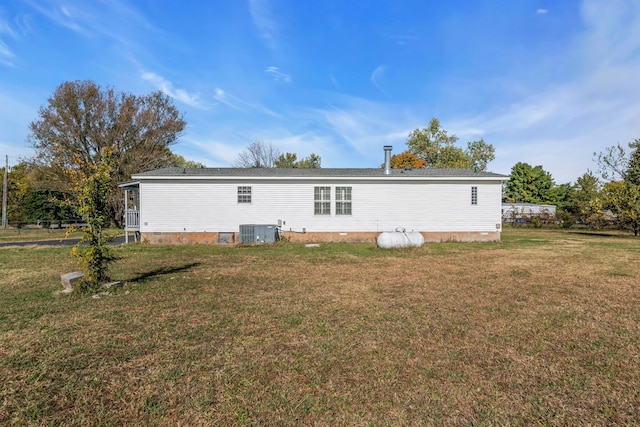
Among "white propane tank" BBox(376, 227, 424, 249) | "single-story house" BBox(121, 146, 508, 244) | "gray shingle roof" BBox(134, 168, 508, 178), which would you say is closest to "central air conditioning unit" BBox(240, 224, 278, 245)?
"single-story house" BBox(121, 146, 508, 244)

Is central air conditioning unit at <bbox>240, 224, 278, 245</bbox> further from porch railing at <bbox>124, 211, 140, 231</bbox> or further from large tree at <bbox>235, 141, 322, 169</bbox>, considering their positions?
large tree at <bbox>235, 141, 322, 169</bbox>

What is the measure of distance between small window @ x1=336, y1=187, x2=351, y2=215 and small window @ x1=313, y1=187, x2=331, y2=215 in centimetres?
42

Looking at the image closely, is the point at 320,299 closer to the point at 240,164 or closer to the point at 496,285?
the point at 496,285

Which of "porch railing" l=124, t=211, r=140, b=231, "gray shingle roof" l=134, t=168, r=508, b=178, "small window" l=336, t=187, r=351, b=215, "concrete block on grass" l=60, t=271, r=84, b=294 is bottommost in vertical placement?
"concrete block on grass" l=60, t=271, r=84, b=294

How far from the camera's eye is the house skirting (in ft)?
51.6

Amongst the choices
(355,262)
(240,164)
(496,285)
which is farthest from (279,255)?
(240,164)

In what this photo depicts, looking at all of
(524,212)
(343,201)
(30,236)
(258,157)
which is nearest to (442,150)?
(524,212)

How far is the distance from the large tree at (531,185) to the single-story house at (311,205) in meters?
40.0

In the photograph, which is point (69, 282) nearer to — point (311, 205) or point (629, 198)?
point (311, 205)

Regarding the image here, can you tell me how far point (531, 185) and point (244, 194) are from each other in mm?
49660

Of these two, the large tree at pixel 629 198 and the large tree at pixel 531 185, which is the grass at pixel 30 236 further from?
the large tree at pixel 531 185

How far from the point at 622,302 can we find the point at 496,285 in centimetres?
193

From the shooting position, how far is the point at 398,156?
1718 inches

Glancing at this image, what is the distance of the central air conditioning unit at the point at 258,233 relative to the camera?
50.6 ft
